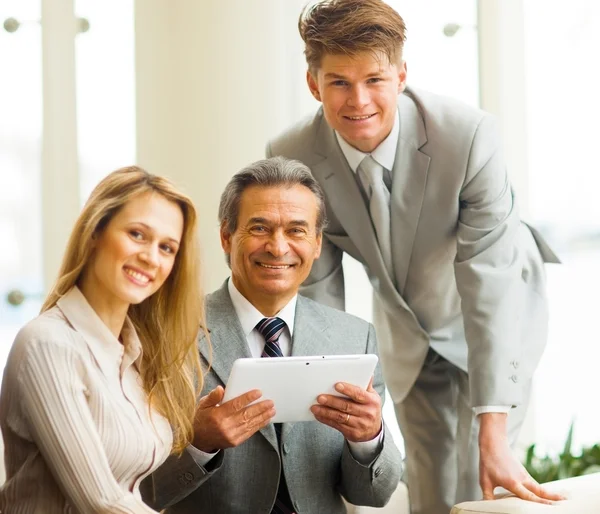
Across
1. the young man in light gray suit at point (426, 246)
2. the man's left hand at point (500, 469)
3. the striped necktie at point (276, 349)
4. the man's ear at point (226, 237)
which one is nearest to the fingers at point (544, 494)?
the man's left hand at point (500, 469)

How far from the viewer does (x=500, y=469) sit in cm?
220

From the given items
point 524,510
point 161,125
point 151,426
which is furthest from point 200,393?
point 161,125

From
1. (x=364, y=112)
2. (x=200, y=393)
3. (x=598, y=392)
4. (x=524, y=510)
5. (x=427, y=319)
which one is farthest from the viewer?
(x=598, y=392)

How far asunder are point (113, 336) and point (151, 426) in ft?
0.57

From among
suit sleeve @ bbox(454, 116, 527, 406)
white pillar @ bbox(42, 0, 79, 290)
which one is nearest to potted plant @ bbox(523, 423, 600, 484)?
suit sleeve @ bbox(454, 116, 527, 406)

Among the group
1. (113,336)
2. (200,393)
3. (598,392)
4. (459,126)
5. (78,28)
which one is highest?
(78,28)

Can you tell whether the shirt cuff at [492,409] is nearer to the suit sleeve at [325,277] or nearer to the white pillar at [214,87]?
the suit sleeve at [325,277]

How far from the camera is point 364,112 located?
238 centimetres

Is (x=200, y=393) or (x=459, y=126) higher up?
(x=459, y=126)

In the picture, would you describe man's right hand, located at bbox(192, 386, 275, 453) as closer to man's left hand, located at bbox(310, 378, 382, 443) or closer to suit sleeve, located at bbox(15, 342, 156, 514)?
man's left hand, located at bbox(310, 378, 382, 443)

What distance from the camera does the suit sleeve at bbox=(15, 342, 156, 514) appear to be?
1545 millimetres

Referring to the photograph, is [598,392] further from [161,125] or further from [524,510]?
[524,510]

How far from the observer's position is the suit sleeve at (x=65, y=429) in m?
1.54

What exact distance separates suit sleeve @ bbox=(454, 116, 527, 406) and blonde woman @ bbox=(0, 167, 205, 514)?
2.68 feet
